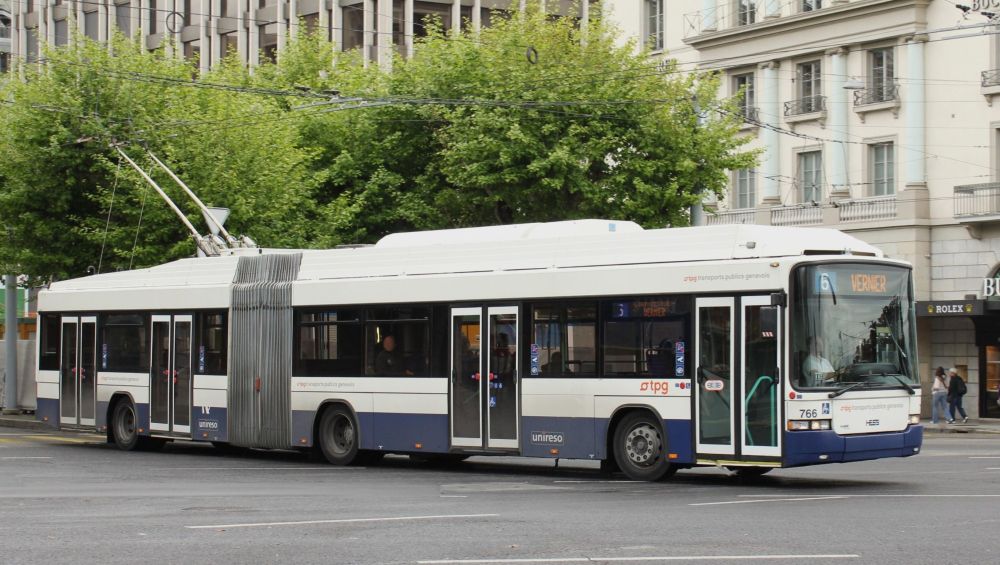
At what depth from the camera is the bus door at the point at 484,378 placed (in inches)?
747

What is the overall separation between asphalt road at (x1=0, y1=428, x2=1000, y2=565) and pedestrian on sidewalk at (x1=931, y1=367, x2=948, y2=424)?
49.3ft

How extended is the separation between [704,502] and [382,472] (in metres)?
6.32

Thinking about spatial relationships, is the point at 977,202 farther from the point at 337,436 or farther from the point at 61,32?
the point at 61,32

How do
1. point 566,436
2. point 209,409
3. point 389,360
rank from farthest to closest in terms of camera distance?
point 209,409, point 389,360, point 566,436

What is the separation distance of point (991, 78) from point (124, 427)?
2210 centimetres

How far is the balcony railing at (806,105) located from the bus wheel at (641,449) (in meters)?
24.5

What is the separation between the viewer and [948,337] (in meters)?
38.7

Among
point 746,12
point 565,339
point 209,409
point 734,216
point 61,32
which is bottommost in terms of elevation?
point 209,409

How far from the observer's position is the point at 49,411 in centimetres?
2675

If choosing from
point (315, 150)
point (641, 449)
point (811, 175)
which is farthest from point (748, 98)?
point (641, 449)

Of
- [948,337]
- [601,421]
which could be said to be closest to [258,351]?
[601,421]

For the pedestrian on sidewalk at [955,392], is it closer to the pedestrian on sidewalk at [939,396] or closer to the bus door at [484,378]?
the pedestrian on sidewalk at [939,396]

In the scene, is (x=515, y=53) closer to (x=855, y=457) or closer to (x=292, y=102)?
(x=292, y=102)

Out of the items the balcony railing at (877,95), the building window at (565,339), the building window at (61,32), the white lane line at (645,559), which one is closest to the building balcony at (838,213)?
the balcony railing at (877,95)
